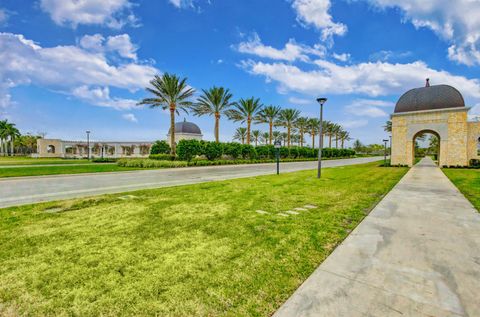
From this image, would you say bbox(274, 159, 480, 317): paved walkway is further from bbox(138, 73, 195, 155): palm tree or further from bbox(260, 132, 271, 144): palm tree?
bbox(260, 132, 271, 144): palm tree

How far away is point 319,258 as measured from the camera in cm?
306

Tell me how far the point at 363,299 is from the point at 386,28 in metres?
18.5

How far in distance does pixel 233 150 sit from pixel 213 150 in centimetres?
394

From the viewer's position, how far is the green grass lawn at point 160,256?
7.02ft

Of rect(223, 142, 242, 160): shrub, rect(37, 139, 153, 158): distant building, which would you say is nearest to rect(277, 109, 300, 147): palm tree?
rect(223, 142, 242, 160): shrub

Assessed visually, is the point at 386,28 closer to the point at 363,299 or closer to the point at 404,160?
the point at 404,160

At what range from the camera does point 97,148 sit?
187 feet

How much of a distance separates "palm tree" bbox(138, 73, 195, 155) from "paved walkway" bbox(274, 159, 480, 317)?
25627 mm

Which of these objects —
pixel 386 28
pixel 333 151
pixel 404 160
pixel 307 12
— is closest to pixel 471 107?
pixel 404 160

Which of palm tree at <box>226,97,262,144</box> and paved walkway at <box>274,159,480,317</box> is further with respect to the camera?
palm tree at <box>226,97,262,144</box>

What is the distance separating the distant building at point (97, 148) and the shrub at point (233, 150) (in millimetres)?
31033

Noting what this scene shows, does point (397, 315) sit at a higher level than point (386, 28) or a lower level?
lower

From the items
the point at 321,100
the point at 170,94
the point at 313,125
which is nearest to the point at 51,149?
the point at 170,94

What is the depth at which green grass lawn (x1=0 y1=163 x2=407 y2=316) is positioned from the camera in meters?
2.14
